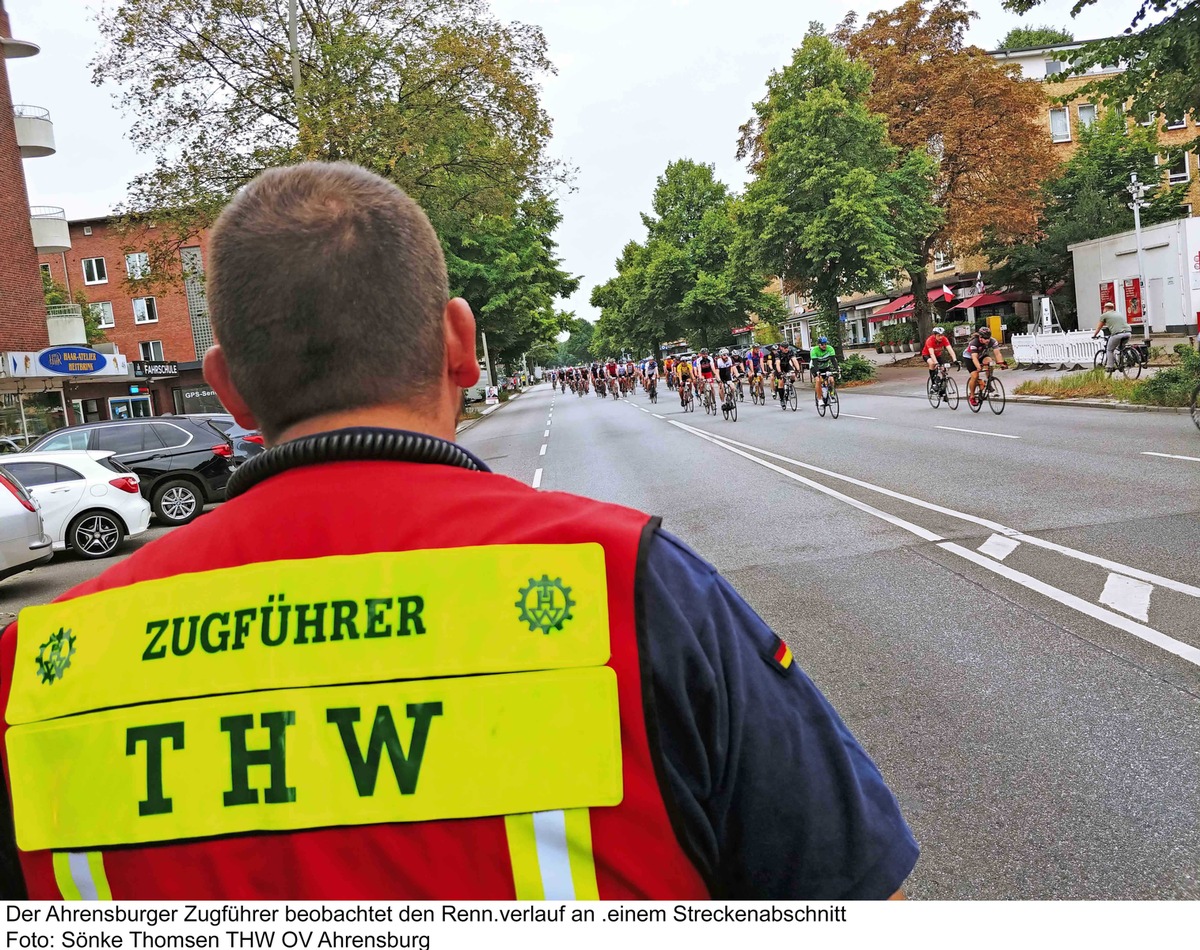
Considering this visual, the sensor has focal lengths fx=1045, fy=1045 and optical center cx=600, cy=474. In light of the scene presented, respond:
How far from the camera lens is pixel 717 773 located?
4.09ft

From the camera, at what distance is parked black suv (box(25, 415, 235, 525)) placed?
1647 cm

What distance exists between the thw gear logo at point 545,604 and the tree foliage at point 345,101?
2370 centimetres

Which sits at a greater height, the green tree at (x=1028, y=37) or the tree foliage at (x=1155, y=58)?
the green tree at (x=1028, y=37)

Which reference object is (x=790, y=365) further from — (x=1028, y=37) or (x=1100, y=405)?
(x=1028, y=37)

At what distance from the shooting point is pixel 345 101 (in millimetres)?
23172

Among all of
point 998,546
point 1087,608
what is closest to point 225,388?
point 1087,608

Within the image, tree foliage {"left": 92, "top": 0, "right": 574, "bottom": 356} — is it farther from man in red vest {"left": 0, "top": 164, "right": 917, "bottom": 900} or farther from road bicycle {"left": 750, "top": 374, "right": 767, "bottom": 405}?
man in red vest {"left": 0, "top": 164, "right": 917, "bottom": 900}

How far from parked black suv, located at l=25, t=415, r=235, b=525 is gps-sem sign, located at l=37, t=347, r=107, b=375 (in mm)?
13227

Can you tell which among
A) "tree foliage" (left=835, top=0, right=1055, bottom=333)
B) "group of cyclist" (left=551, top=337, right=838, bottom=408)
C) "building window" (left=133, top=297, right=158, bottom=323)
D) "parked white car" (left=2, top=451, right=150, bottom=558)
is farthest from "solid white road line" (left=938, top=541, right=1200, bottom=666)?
"building window" (left=133, top=297, right=158, bottom=323)

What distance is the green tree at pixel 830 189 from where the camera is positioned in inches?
1406

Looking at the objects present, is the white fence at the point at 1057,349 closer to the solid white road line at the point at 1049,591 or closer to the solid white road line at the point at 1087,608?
the solid white road line at the point at 1049,591

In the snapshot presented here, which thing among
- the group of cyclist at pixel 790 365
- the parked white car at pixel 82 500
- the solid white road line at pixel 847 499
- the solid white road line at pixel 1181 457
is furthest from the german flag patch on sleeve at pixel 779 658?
the group of cyclist at pixel 790 365

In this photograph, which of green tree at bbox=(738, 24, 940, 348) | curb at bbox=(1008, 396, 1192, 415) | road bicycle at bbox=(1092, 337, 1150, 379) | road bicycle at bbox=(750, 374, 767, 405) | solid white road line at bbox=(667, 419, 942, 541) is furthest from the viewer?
green tree at bbox=(738, 24, 940, 348)

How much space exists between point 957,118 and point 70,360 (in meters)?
32.7
